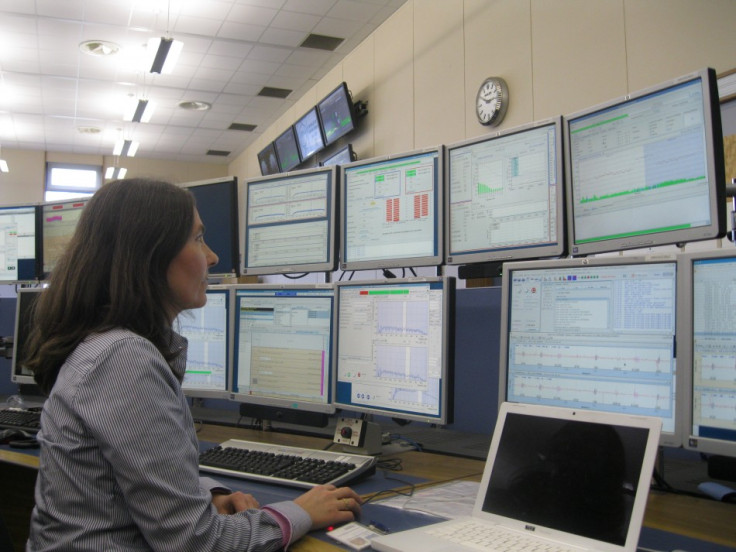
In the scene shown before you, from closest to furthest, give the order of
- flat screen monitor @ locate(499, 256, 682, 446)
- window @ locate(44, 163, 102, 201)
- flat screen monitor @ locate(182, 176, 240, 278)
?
flat screen monitor @ locate(499, 256, 682, 446)
flat screen monitor @ locate(182, 176, 240, 278)
window @ locate(44, 163, 102, 201)

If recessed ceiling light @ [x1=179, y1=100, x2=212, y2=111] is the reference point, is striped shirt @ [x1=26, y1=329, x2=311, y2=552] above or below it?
below

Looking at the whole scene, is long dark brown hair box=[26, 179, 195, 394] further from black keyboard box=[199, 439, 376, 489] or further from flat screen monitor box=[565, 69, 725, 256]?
flat screen monitor box=[565, 69, 725, 256]

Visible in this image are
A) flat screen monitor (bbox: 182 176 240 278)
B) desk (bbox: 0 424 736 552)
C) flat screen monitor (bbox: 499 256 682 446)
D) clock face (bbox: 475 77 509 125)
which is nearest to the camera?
desk (bbox: 0 424 736 552)

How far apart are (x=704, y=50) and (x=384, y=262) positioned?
1.95 m

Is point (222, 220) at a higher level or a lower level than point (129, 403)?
higher

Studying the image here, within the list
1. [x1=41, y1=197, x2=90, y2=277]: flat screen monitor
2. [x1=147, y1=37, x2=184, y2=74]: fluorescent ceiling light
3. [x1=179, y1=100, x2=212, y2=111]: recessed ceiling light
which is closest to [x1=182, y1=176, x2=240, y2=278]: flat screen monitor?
[x1=41, y1=197, x2=90, y2=277]: flat screen monitor

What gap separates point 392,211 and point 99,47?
5.10 meters

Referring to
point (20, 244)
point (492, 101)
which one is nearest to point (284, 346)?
point (20, 244)

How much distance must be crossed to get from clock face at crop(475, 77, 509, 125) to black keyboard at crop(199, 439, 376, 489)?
3.03m

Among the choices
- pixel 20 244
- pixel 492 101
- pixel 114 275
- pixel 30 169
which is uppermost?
pixel 30 169

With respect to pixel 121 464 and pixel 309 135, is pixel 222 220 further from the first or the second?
pixel 309 135

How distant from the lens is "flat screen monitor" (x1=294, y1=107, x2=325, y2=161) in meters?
6.34

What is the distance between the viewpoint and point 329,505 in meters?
1.11

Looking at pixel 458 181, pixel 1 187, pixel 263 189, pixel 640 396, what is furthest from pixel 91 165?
pixel 640 396
